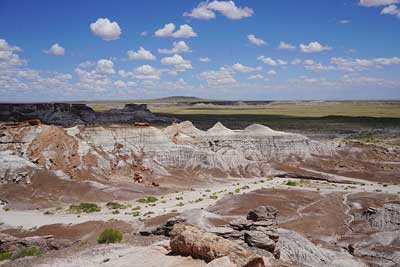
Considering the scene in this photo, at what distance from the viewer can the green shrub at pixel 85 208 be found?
160 ft

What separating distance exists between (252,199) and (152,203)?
39.6 feet

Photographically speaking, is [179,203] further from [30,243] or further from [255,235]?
[255,235]

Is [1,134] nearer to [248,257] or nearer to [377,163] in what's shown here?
[248,257]

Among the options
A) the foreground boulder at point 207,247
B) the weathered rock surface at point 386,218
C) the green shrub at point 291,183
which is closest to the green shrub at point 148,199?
the green shrub at point 291,183

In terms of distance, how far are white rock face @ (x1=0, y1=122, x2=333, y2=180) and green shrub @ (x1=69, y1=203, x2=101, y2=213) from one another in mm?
10413

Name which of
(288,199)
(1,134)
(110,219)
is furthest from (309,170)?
(1,134)

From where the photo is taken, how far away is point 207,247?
17.8 metres

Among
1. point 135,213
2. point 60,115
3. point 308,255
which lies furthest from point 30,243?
point 60,115

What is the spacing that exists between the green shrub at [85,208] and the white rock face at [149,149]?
1041 centimetres

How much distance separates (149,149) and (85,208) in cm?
2362

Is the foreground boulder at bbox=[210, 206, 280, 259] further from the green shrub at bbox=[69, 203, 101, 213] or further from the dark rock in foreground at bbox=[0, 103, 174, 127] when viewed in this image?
the dark rock in foreground at bbox=[0, 103, 174, 127]

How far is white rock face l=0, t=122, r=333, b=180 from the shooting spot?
6370cm

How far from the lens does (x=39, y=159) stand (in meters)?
61.8

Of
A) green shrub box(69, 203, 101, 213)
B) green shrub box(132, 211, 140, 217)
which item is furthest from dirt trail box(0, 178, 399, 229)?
green shrub box(69, 203, 101, 213)
